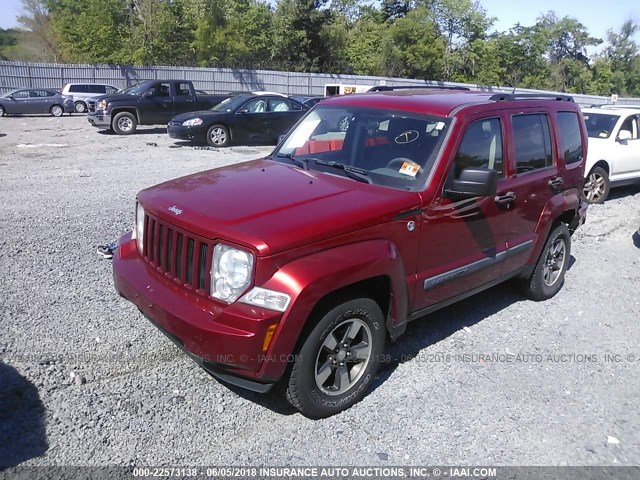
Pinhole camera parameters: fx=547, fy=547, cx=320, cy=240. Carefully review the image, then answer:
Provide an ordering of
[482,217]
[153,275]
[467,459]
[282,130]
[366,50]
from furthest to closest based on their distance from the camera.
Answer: [366,50]
[282,130]
[482,217]
[153,275]
[467,459]

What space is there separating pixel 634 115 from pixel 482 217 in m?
8.41

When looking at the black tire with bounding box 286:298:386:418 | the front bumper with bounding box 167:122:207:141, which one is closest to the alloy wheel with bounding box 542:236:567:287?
the black tire with bounding box 286:298:386:418

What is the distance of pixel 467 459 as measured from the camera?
3.15 meters

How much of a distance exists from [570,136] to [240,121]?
1141cm

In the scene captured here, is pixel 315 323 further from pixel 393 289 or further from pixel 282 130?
pixel 282 130

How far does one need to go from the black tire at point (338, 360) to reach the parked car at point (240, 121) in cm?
1243

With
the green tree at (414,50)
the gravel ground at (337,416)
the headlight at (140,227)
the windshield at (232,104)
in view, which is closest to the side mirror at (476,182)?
the gravel ground at (337,416)

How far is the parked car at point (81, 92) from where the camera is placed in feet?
82.9

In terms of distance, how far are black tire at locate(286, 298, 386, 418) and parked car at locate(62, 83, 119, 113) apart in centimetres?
2477

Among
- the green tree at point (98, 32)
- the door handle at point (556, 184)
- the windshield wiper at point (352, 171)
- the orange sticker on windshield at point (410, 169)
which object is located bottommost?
the door handle at point (556, 184)

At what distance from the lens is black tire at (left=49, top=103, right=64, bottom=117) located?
24188mm

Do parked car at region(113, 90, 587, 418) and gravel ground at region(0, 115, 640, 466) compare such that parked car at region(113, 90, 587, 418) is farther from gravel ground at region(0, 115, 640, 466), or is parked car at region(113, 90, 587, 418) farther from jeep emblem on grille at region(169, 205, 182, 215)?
gravel ground at region(0, 115, 640, 466)

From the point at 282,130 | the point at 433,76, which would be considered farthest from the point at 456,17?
the point at 282,130

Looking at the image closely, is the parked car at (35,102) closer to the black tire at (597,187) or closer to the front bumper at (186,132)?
the front bumper at (186,132)
